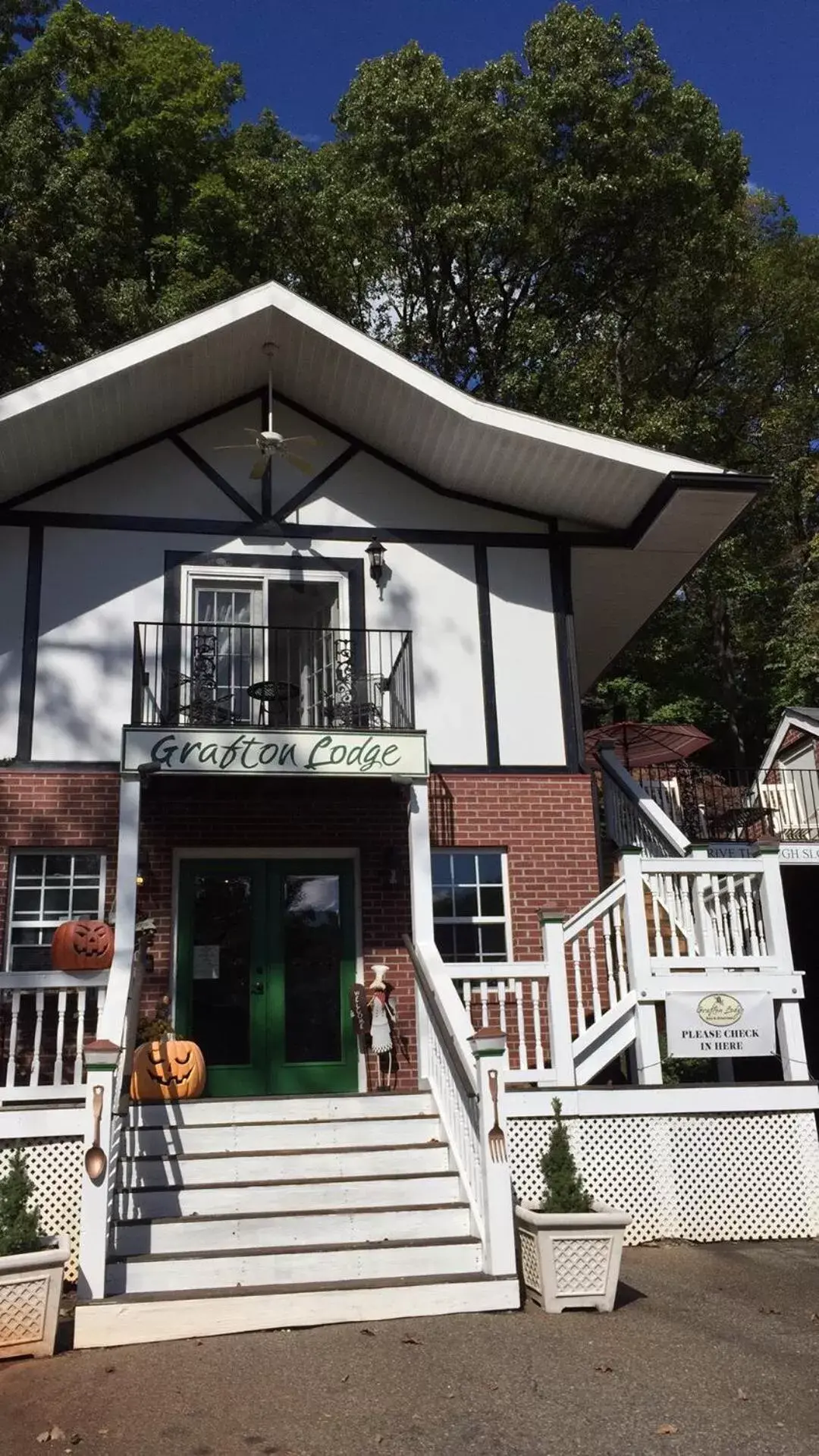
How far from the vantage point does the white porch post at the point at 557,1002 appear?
8.52 m

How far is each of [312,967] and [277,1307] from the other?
14.4 feet

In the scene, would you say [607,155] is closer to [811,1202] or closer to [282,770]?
[282,770]

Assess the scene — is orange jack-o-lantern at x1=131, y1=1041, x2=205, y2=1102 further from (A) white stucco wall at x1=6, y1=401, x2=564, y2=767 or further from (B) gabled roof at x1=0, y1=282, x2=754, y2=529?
(B) gabled roof at x1=0, y1=282, x2=754, y2=529

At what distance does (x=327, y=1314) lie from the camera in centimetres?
644

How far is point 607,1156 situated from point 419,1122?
1.42 m

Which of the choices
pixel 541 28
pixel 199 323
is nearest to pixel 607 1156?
pixel 199 323

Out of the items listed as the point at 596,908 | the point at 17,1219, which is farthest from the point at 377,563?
the point at 17,1219

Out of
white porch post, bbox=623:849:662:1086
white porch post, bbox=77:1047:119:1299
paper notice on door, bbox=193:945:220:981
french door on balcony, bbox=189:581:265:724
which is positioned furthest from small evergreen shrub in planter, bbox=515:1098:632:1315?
french door on balcony, bbox=189:581:265:724

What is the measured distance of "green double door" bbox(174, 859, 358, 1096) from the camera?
33.9ft

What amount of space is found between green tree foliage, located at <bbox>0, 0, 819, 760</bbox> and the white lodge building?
40.0 feet

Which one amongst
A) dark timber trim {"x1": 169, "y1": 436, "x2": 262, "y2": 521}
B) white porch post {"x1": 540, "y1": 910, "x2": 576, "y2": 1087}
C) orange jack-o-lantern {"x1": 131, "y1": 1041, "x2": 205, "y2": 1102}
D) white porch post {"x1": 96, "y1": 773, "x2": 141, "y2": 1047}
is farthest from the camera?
dark timber trim {"x1": 169, "y1": 436, "x2": 262, "y2": 521}

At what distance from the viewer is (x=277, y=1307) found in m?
6.39

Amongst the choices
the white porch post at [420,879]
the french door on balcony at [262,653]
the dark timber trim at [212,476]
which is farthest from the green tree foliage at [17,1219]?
the dark timber trim at [212,476]

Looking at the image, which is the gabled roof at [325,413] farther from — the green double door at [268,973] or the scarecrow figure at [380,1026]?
the scarecrow figure at [380,1026]
